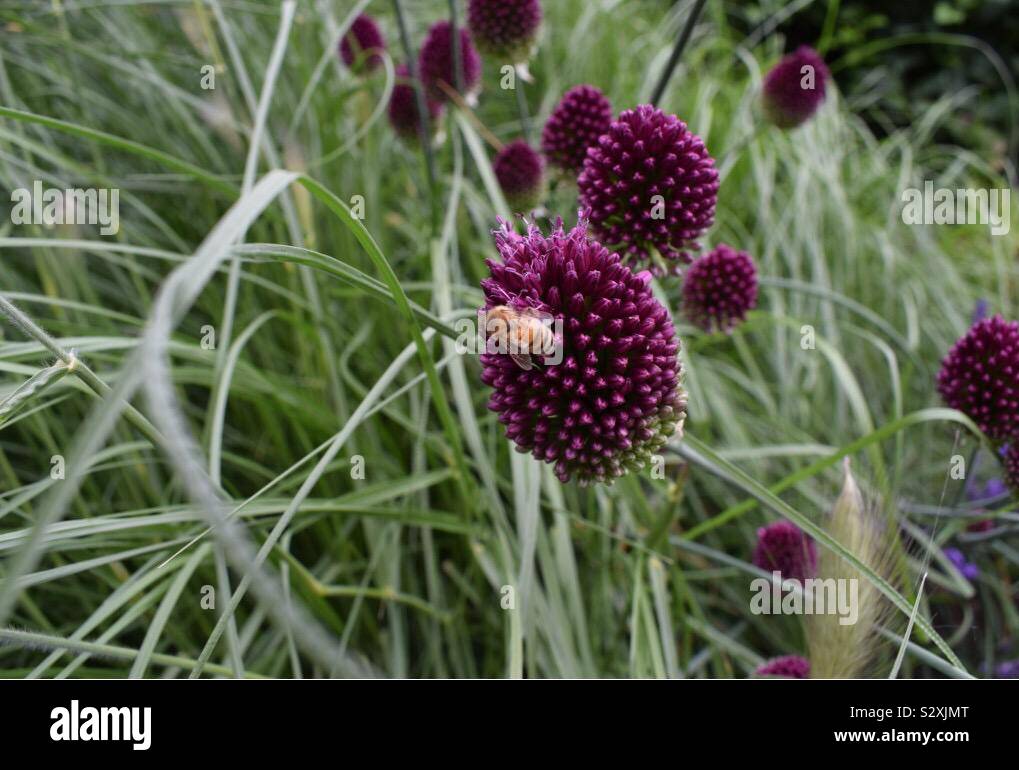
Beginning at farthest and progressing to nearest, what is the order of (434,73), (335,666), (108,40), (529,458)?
(108,40), (434,73), (529,458), (335,666)

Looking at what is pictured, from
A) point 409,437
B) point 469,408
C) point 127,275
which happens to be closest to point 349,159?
point 127,275

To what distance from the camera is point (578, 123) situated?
108cm

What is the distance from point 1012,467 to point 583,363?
25.5 inches

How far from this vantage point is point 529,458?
0.98 metres

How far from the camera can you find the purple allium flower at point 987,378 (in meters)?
0.93

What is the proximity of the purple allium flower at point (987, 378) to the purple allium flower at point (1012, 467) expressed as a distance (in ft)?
0.08

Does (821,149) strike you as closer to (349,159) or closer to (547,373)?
(349,159)

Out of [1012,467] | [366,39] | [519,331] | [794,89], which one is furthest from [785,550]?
[366,39]

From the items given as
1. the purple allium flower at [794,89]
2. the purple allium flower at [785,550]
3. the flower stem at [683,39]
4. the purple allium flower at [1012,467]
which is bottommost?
the purple allium flower at [785,550]

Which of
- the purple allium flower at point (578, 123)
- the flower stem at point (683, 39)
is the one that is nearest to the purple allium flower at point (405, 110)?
the purple allium flower at point (578, 123)
